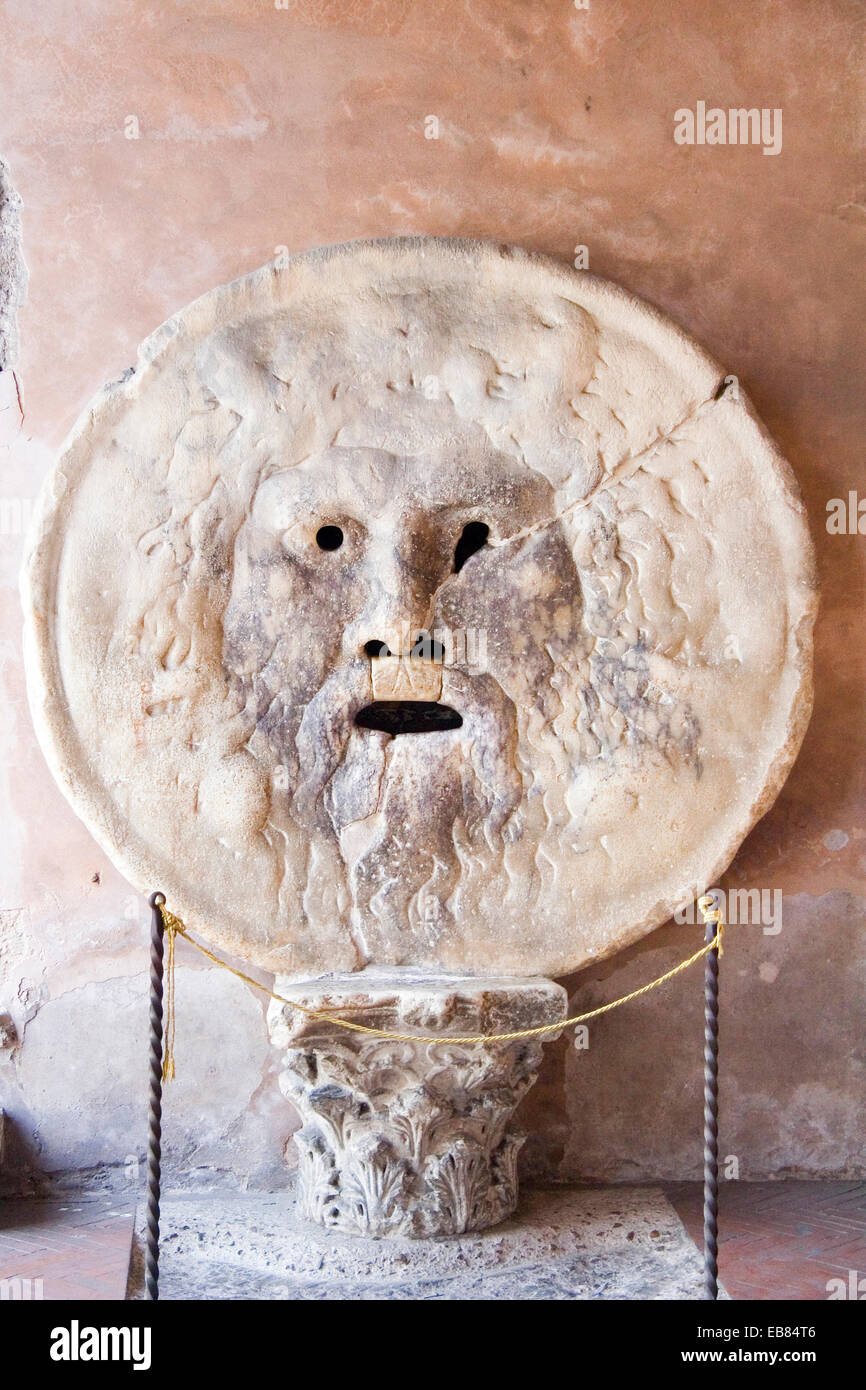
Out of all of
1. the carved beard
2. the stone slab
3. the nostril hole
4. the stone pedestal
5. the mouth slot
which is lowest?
the stone slab

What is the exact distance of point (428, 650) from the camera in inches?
164

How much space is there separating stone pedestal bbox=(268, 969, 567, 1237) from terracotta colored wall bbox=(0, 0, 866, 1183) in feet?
1.32

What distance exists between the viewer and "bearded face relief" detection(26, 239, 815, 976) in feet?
13.3

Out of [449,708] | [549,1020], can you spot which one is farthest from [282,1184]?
[449,708]

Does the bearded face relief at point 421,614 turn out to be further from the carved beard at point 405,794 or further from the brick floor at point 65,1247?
the brick floor at point 65,1247

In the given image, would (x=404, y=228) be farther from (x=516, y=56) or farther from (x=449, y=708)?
(x=449, y=708)

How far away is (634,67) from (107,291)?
186 centimetres

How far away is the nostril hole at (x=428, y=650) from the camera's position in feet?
13.6

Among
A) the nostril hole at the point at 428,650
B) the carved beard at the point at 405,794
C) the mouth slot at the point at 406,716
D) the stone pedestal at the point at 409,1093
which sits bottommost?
the stone pedestal at the point at 409,1093

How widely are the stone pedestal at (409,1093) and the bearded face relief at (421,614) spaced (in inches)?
10.1

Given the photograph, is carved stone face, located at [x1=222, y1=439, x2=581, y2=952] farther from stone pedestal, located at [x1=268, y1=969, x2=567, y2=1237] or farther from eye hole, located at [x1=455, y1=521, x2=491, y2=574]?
stone pedestal, located at [x1=268, y1=969, x2=567, y2=1237]

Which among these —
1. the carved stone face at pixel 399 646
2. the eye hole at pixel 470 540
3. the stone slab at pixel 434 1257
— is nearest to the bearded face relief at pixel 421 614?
the carved stone face at pixel 399 646

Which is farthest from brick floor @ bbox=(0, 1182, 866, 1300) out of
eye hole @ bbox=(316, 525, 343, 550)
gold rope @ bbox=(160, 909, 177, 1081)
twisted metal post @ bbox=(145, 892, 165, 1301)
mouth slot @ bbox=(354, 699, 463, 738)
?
eye hole @ bbox=(316, 525, 343, 550)

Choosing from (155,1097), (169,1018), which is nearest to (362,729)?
(169,1018)
